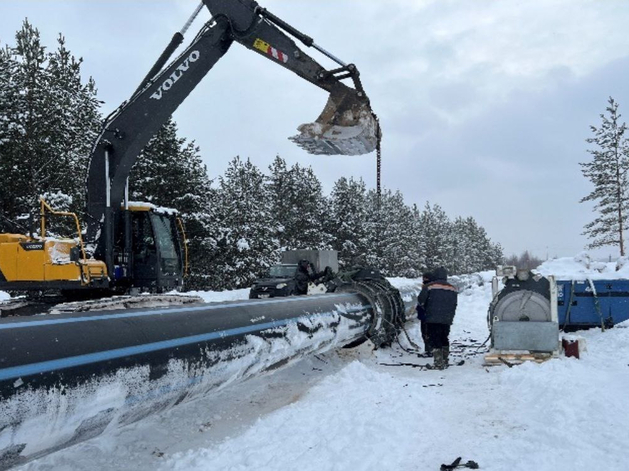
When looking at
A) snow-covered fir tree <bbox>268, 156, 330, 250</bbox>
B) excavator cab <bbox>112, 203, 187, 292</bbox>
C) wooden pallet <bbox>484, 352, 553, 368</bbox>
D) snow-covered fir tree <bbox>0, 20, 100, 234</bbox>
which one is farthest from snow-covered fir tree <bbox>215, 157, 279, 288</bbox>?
wooden pallet <bbox>484, 352, 553, 368</bbox>

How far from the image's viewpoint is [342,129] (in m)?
8.88

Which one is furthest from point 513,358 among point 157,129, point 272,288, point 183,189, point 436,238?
point 436,238

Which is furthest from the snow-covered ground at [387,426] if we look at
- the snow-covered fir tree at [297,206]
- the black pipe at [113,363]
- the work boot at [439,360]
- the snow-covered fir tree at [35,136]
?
the snow-covered fir tree at [297,206]

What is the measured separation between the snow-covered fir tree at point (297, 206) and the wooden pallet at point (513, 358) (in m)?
40.2

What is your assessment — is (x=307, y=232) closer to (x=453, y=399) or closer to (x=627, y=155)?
(x=627, y=155)

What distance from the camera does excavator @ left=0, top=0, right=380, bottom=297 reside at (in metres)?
8.76

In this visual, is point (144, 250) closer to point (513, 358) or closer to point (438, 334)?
Answer: point (438, 334)

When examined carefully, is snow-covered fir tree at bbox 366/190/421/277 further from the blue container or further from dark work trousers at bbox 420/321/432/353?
dark work trousers at bbox 420/321/432/353

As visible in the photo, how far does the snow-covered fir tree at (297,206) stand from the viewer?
49.9 metres

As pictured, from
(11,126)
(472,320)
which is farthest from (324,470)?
(11,126)

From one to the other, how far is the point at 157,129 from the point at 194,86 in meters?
1.04

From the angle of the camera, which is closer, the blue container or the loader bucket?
the loader bucket

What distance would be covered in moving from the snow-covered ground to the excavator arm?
3743 mm

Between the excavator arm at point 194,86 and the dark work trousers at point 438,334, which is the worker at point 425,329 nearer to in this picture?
the dark work trousers at point 438,334
